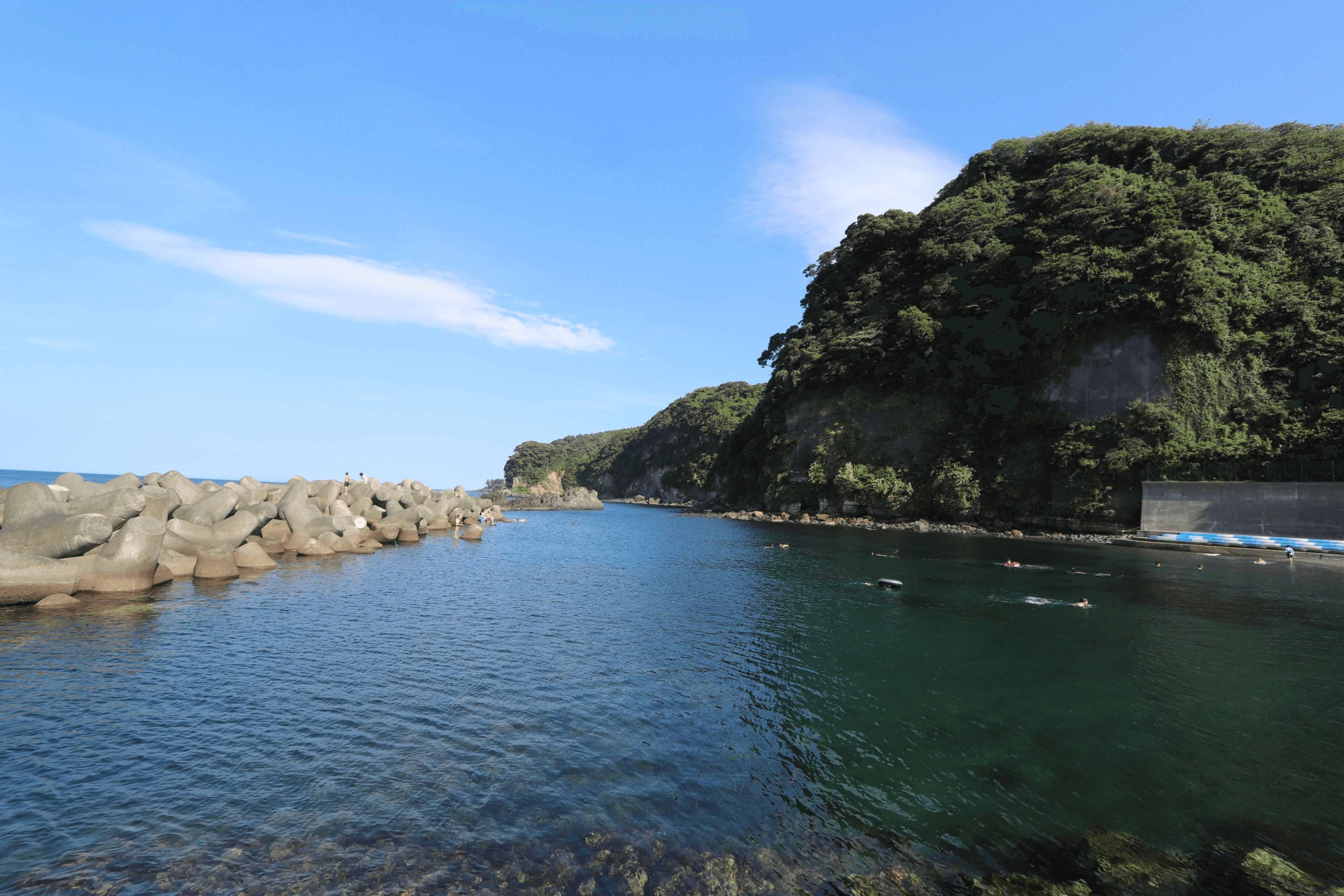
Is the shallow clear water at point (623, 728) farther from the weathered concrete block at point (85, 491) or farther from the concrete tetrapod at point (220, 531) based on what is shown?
the weathered concrete block at point (85, 491)

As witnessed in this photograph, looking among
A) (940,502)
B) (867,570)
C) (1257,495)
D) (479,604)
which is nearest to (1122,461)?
(1257,495)

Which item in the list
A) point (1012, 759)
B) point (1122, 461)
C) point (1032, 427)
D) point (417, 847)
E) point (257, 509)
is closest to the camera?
point (417, 847)

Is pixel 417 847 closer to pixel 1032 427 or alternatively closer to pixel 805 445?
pixel 1032 427

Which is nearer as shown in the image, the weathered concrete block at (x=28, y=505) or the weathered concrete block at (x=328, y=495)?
the weathered concrete block at (x=28, y=505)

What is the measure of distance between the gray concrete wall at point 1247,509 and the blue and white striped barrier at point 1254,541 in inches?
→ 25.6

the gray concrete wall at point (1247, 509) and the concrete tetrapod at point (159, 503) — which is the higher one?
the gray concrete wall at point (1247, 509)

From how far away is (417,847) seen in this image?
26.8 feet

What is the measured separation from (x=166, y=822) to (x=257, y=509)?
101 ft

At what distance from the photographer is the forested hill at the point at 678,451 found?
142875 mm

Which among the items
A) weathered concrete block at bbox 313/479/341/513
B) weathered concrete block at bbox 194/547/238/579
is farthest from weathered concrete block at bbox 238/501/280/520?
weathered concrete block at bbox 194/547/238/579

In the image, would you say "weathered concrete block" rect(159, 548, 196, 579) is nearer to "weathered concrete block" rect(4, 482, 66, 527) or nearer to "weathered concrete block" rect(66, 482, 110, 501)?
"weathered concrete block" rect(4, 482, 66, 527)

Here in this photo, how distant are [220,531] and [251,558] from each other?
1921mm

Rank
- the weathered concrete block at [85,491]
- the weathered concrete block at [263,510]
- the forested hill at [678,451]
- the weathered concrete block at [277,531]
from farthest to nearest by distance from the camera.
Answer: the forested hill at [678,451] < the weathered concrete block at [277,531] < the weathered concrete block at [263,510] < the weathered concrete block at [85,491]

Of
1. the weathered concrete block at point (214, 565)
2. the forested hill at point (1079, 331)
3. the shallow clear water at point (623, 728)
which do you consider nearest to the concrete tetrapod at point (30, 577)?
the shallow clear water at point (623, 728)
